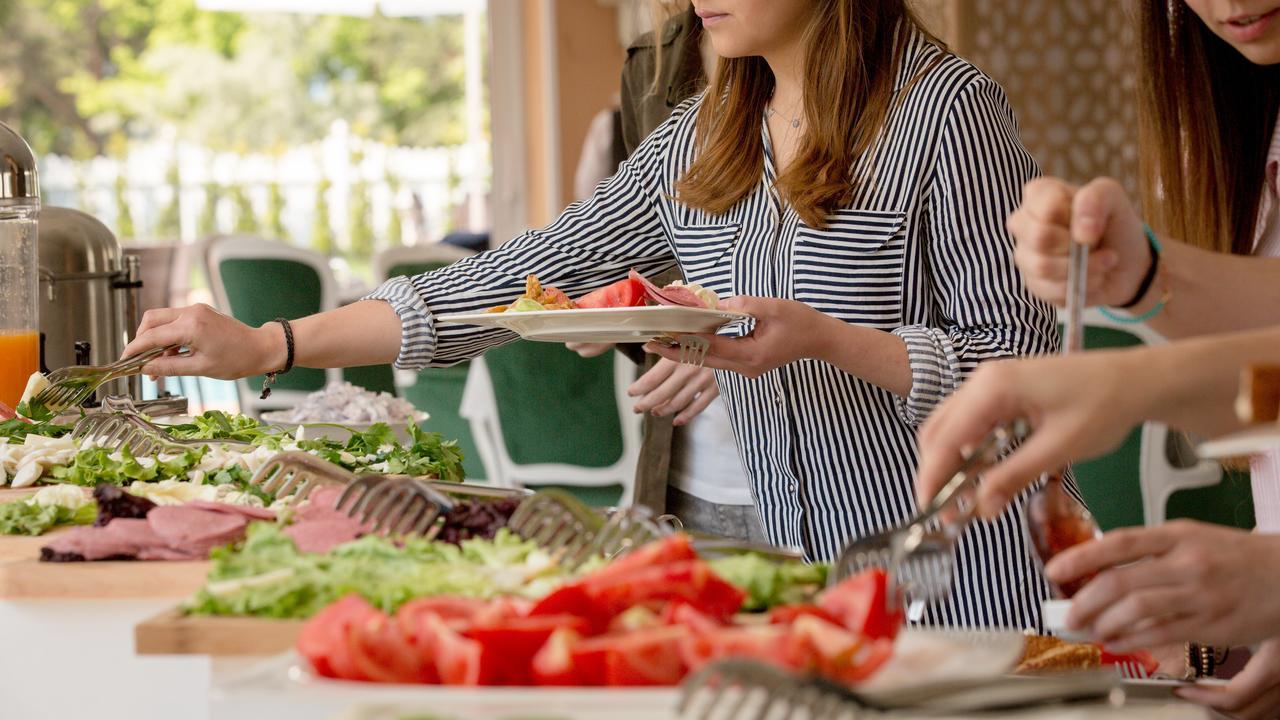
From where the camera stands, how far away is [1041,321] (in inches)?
77.1

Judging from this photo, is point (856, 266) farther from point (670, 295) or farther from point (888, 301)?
point (670, 295)

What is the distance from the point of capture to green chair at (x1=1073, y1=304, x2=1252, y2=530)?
141 inches

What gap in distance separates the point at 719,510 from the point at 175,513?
49.6 inches

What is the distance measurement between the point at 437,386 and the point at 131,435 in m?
2.93

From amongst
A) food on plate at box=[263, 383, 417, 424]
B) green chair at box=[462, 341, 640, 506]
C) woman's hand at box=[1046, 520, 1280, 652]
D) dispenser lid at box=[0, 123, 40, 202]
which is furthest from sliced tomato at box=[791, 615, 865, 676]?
green chair at box=[462, 341, 640, 506]

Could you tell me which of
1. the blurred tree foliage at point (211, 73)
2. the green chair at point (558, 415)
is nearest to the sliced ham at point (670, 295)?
the green chair at point (558, 415)

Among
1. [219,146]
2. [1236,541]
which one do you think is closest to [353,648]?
[1236,541]

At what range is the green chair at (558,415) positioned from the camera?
167 inches

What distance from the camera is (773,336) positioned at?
69.6 inches

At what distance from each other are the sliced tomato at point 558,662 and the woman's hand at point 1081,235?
0.61m

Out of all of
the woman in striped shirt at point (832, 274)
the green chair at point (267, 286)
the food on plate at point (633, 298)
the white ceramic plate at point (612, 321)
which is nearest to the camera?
the white ceramic plate at point (612, 321)

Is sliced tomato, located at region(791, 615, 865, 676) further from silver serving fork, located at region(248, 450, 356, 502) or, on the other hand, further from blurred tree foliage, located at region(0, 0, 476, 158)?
blurred tree foliage, located at region(0, 0, 476, 158)

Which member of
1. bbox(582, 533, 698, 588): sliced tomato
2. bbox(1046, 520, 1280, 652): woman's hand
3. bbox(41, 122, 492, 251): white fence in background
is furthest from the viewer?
bbox(41, 122, 492, 251): white fence in background

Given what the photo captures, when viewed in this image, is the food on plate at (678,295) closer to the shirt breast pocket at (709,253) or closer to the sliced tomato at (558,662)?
the shirt breast pocket at (709,253)
